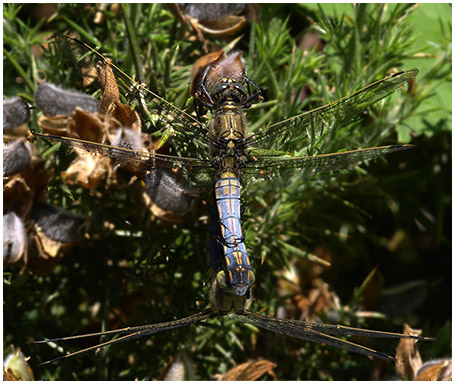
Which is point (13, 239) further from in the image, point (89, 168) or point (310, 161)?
point (310, 161)

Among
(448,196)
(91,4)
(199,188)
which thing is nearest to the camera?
(199,188)

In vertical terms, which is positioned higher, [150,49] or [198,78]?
[150,49]

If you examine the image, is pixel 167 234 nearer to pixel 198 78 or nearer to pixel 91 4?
pixel 198 78

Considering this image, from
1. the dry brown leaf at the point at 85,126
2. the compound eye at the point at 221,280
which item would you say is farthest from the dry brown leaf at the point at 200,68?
the compound eye at the point at 221,280

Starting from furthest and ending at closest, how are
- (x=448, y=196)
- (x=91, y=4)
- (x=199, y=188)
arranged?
(x=448, y=196)
(x=91, y=4)
(x=199, y=188)

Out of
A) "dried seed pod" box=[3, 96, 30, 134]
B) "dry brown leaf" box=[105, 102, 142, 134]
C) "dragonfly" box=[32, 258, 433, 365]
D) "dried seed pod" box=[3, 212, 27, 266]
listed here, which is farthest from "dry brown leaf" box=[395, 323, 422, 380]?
"dried seed pod" box=[3, 96, 30, 134]

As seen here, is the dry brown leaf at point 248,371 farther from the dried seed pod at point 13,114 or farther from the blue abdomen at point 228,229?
the dried seed pod at point 13,114

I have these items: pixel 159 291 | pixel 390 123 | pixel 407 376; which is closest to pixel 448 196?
pixel 390 123
